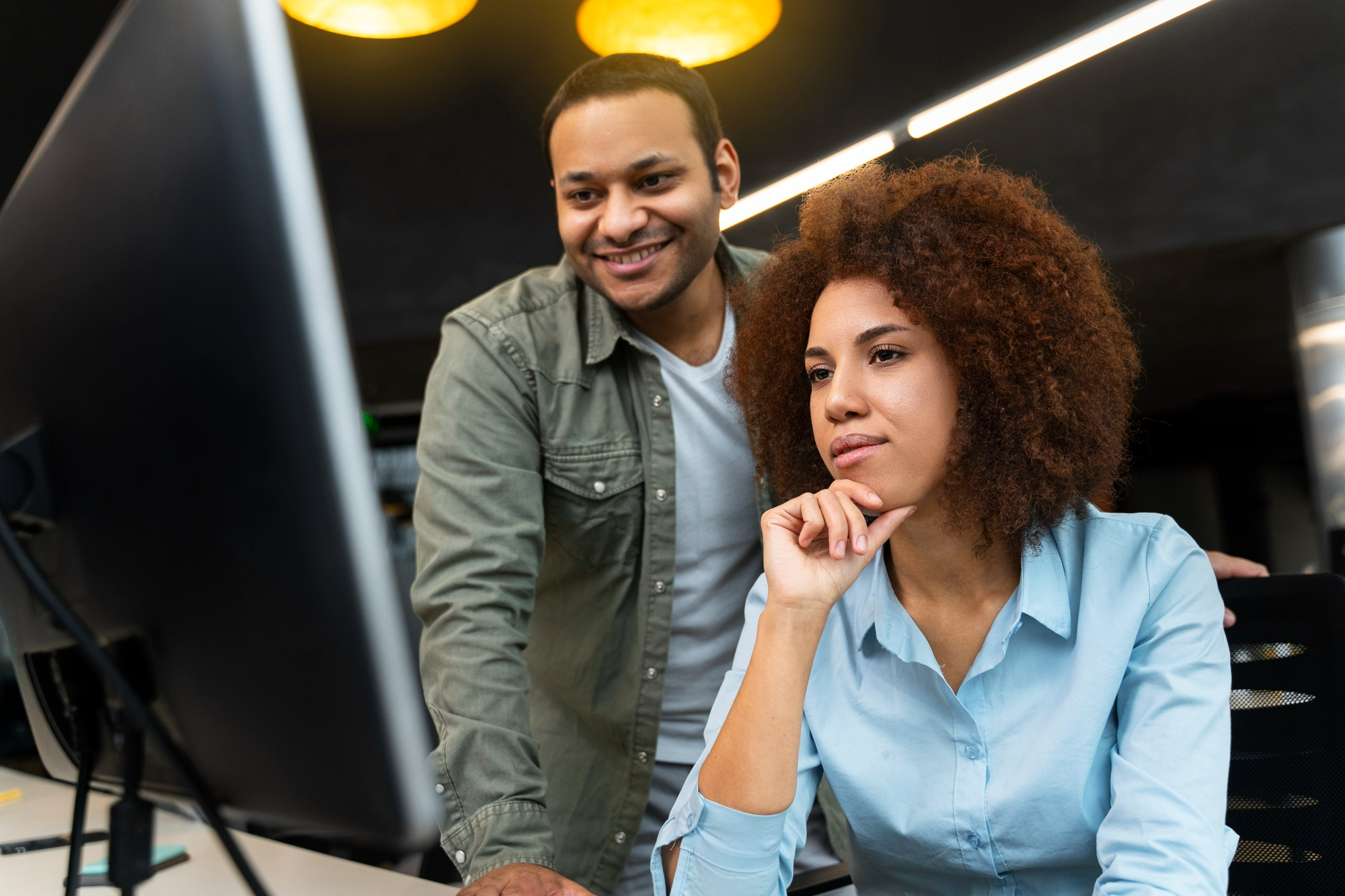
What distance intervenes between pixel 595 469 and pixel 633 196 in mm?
439

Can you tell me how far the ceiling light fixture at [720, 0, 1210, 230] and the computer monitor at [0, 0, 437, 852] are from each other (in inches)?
151

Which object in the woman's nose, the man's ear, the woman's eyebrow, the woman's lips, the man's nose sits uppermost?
the man's ear

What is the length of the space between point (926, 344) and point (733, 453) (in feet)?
1.66

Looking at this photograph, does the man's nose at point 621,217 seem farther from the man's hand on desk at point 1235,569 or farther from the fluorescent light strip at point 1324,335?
the fluorescent light strip at point 1324,335

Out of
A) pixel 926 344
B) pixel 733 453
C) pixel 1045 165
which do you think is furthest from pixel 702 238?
pixel 1045 165

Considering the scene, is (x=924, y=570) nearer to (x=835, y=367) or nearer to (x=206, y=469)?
(x=835, y=367)

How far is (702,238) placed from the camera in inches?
62.3

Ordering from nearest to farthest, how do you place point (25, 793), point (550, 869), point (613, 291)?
point (550, 869), point (613, 291), point (25, 793)

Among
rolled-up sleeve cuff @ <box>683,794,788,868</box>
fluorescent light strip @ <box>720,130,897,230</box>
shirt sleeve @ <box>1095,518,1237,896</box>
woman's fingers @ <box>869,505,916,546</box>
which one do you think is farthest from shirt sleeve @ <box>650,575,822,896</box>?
fluorescent light strip @ <box>720,130,897,230</box>

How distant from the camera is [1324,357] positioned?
5.17 m

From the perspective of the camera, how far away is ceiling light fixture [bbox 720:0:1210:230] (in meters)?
4.50

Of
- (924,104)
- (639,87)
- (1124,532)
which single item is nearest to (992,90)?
(924,104)

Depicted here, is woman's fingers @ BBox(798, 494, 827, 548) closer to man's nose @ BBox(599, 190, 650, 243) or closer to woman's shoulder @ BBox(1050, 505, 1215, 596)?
woman's shoulder @ BBox(1050, 505, 1215, 596)

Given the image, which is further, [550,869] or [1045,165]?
[1045,165]
